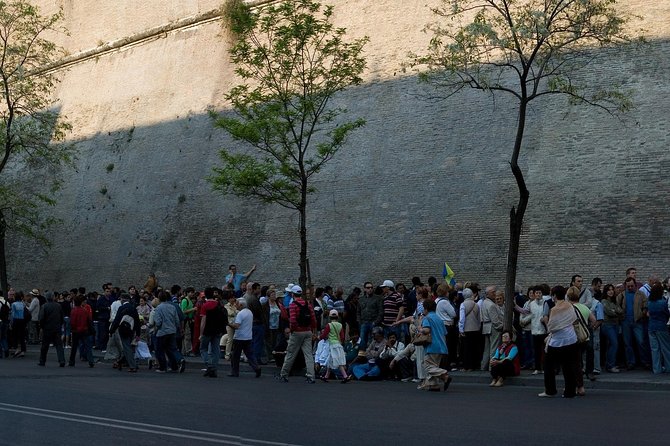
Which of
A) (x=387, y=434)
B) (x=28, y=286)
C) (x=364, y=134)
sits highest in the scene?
(x=364, y=134)

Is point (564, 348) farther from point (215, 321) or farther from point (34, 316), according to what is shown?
point (34, 316)

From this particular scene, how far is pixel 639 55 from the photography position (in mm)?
23859

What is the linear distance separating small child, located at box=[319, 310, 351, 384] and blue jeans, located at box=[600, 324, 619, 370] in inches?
184

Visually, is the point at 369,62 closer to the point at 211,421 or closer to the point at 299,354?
the point at 299,354

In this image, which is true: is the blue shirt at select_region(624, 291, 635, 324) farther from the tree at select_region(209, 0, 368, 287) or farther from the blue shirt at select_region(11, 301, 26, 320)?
the blue shirt at select_region(11, 301, 26, 320)

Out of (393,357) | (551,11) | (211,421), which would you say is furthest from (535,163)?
(211,421)

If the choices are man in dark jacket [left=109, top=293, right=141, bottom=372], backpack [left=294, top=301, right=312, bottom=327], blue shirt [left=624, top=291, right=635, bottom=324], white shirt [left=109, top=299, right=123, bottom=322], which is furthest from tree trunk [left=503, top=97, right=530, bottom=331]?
white shirt [left=109, top=299, right=123, bottom=322]

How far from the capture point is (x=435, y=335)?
1588 cm

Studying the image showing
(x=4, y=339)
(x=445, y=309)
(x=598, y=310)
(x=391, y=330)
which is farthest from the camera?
(x=4, y=339)

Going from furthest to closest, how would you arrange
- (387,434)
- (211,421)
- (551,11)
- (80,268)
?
(80,268), (551,11), (211,421), (387,434)

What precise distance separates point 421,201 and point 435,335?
10.7 metres

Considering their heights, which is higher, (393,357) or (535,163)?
(535,163)

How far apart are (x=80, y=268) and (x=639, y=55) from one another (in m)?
21.2

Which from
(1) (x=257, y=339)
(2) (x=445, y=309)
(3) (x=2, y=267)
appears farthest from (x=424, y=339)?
(3) (x=2, y=267)
